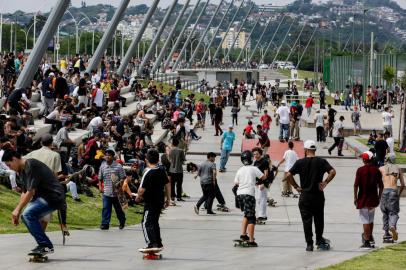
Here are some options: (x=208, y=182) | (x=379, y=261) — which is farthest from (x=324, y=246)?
(x=208, y=182)

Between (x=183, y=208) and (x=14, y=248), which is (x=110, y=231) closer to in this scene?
(x=14, y=248)

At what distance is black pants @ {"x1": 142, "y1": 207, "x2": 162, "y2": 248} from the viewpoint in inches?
590

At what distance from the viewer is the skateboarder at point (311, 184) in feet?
53.5

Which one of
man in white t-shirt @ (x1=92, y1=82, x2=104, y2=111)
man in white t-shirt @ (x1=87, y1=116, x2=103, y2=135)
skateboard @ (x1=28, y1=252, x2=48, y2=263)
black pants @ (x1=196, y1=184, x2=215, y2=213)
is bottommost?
black pants @ (x1=196, y1=184, x2=215, y2=213)

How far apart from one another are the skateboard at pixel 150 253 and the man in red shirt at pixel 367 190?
11.3 ft

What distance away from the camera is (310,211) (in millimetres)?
16453

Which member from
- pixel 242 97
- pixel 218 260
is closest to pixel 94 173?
pixel 218 260

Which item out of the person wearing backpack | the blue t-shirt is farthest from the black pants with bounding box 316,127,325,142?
the blue t-shirt

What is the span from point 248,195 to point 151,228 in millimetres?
2428

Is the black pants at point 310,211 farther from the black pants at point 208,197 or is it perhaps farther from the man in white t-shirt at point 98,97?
the man in white t-shirt at point 98,97

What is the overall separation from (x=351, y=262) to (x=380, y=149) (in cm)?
1300

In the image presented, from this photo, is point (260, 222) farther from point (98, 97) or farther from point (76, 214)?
point (98, 97)

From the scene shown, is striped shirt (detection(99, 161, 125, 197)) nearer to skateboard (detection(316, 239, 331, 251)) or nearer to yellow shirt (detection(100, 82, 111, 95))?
skateboard (detection(316, 239, 331, 251))

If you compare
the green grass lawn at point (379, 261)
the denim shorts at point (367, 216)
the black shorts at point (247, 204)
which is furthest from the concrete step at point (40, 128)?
the green grass lawn at point (379, 261)
